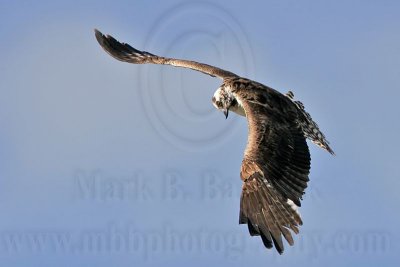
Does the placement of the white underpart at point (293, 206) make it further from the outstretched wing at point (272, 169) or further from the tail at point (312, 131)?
the tail at point (312, 131)

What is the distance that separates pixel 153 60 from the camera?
25.6m

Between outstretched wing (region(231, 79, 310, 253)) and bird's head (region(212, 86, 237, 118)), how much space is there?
641 millimetres

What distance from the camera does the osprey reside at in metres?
18.7

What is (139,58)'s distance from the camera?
26.0 m

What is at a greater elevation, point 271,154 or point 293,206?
point 271,154

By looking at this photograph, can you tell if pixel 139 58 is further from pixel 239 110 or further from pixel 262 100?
pixel 262 100

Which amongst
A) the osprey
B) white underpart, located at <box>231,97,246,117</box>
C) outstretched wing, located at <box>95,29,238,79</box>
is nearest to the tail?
the osprey

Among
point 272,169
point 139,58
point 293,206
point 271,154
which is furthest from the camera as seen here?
point 139,58

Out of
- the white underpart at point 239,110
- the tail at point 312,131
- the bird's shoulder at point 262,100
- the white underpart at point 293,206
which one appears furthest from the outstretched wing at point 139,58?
the white underpart at point 293,206

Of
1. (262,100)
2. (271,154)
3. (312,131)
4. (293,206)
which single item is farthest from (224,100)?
(293,206)

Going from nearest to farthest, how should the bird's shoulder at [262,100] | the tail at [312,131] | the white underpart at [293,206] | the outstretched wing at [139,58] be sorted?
the white underpart at [293,206] < the bird's shoulder at [262,100] < the tail at [312,131] < the outstretched wing at [139,58]

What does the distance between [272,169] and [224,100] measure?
131 inches

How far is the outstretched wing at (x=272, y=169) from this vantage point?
1866 centimetres

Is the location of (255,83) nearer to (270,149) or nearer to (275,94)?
(275,94)
